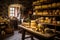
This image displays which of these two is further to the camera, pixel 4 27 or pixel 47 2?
pixel 4 27

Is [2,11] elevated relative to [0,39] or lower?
elevated

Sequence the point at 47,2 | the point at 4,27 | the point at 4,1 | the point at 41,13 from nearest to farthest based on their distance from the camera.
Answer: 1. the point at 47,2
2. the point at 41,13
3. the point at 4,27
4. the point at 4,1

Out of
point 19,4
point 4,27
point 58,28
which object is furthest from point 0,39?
point 19,4

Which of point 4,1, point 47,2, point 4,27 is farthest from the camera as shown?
point 4,1

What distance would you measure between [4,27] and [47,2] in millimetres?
3098

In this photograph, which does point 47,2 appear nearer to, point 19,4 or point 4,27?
point 4,27

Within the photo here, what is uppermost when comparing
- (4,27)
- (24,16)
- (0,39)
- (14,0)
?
(14,0)

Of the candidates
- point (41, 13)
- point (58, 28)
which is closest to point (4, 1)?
point (41, 13)

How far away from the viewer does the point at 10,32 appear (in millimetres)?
6508

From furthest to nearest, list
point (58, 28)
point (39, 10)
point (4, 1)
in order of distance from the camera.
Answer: point (4, 1), point (39, 10), point (58, 28)

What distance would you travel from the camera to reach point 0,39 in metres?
5.36

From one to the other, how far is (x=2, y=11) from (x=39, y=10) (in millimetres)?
4618

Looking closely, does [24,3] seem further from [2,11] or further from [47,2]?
[47,2]

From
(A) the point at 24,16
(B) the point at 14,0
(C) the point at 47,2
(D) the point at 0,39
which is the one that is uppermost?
(B) the point at 14,0
